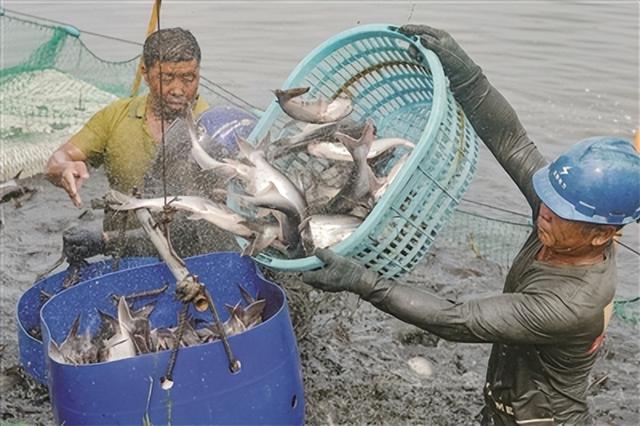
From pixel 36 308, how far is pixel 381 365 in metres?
2.15

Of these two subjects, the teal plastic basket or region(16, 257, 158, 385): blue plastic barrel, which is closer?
the teal plastic basket

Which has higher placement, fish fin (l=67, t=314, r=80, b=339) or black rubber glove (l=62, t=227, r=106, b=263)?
fish fin (l=67, t=314, r=80, b=339)

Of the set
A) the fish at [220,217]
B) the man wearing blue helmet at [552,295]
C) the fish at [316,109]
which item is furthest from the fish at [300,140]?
the man wearing blue helmet at [552,295]

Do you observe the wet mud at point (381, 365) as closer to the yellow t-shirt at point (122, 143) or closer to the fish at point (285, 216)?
the yellow t-shirt at point (122, 143)

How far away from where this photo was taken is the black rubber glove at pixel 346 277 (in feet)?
9.82

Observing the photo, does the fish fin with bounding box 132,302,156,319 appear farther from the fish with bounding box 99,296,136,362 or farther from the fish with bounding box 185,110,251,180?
the fish with bounding box 185,110,251,180

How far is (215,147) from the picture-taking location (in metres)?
4.25

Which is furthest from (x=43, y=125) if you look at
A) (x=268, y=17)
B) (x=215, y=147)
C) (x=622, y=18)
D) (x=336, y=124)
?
(x=622, y=18)

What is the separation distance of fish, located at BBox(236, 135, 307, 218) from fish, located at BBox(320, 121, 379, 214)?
18 centimetres

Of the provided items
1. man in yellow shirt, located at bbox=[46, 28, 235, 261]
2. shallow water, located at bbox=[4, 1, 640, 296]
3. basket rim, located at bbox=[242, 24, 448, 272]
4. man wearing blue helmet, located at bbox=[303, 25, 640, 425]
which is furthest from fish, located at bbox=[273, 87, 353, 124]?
shallow water, located at bbox=[4, 1, 640, 296]

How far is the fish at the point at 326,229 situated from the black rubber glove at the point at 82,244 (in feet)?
5.23

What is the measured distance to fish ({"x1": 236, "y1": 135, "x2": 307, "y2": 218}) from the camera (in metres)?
3.58

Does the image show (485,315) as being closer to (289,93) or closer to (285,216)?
(285,216)

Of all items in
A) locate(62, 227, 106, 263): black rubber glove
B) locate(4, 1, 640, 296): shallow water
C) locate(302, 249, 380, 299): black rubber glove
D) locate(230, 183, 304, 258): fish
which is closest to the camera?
locate(302, 249, 380, 299): black rubber glove
